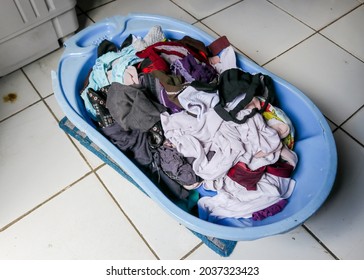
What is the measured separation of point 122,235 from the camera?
762 millimetres

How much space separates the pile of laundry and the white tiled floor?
0.11 meters

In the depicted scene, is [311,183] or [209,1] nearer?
[311,183]

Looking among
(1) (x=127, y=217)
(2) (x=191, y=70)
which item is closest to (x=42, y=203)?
(1) (x=127, y=217)

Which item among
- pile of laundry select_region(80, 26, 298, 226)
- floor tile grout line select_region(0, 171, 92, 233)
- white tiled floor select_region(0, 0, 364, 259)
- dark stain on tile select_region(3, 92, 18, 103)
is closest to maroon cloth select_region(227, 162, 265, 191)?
pile of laundry select_region(80, 26, 298, 226)

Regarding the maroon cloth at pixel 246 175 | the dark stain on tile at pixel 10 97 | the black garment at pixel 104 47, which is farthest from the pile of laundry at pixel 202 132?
the dark stain on tile at pixel 10 97

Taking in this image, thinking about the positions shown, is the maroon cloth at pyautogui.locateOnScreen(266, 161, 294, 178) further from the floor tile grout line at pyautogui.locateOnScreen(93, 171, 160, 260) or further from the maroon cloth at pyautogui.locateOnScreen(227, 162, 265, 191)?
the floor tile grout line at pyautogui.locateOnScreen(93, 171, 160, 260)

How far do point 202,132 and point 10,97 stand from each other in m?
0.65

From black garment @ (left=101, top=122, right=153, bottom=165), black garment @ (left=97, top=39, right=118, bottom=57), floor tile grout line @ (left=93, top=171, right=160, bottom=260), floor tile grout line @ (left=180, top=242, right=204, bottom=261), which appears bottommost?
floor tile grout line @ (left=180, top=242, right=204, bottom=261)

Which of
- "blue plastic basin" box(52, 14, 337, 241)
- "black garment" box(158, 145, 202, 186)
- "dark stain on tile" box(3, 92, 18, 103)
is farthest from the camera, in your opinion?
"dark stain on tile" box(3, 92, 18, 103)

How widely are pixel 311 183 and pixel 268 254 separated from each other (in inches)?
7.7

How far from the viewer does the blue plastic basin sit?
60 centimetres
